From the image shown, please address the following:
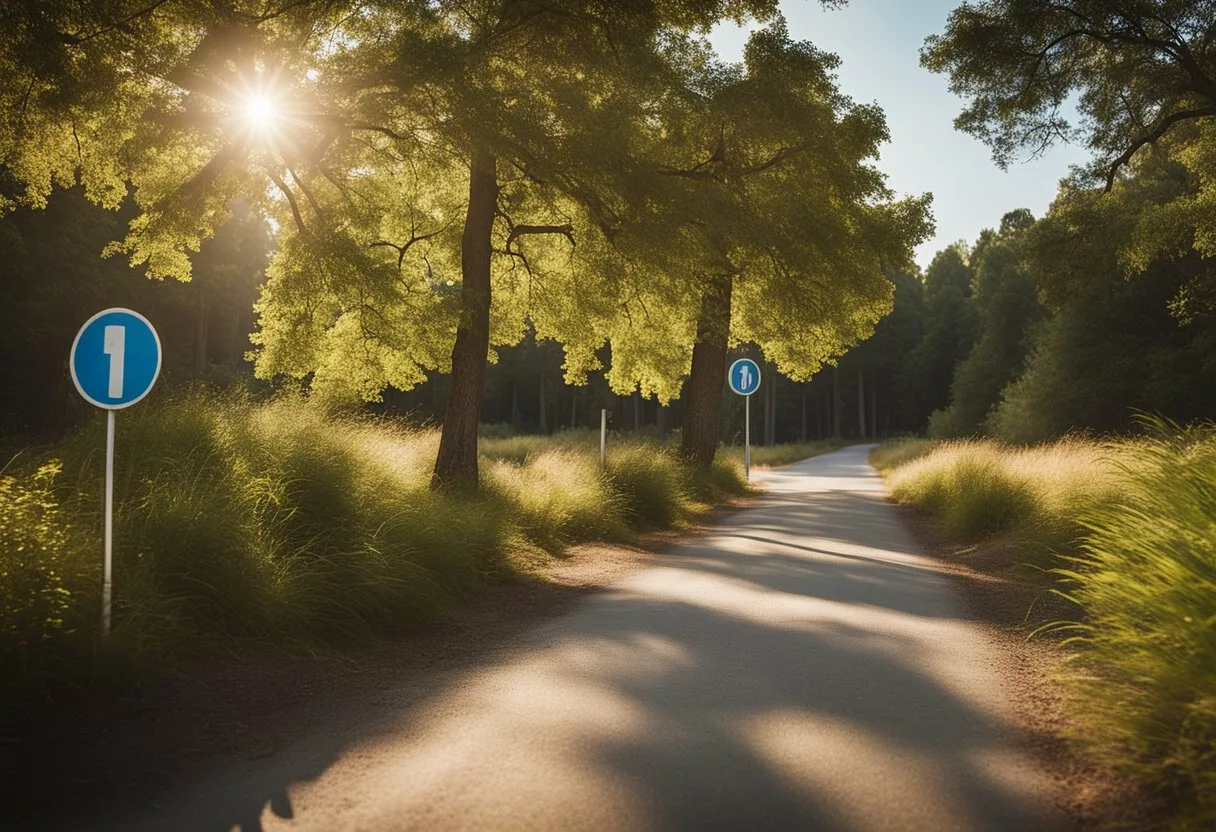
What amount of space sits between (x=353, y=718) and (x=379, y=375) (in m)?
11.6

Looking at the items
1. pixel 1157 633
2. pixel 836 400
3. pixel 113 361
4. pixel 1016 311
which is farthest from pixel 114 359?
pixel 836 400

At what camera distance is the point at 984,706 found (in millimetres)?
5082

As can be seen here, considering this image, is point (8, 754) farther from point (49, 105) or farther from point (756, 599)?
point (49, 105)

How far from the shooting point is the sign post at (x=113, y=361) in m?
6.01

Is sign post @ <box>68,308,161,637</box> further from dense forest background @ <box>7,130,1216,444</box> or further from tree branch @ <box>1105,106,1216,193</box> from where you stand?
tree branch @ <box>1105,106,1216,193</box>

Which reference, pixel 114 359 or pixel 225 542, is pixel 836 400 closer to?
pixel 225 542

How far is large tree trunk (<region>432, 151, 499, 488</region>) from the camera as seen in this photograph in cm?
1295

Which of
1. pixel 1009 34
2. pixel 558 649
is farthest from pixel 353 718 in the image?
pixel 1009 34

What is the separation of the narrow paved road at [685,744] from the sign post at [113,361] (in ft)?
9.11

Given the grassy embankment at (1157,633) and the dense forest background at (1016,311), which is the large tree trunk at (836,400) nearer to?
the dense forest background at (1016,311)

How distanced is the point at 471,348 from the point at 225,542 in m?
7.42

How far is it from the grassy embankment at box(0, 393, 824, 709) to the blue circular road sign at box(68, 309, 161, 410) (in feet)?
2.49

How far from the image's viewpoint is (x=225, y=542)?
21.4 ft

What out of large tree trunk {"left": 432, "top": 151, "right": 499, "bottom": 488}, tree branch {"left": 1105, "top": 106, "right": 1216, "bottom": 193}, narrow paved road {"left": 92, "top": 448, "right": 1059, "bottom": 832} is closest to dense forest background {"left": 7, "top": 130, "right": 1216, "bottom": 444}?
tree branch {"left": 1105, "top": 106, "right": 1216, "bottom": 193}
